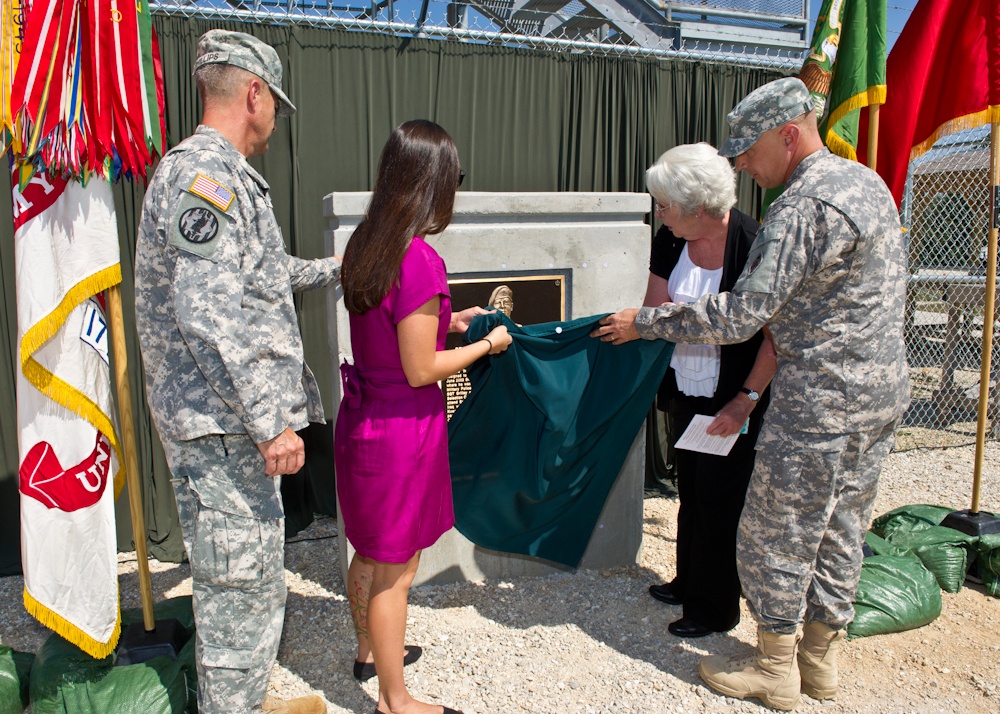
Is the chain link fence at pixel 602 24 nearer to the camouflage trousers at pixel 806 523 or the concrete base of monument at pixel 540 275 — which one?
the concrete base of monument at pixel 540 275

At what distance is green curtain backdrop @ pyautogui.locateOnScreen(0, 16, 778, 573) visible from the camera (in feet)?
13.1

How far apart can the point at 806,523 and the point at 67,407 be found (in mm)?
2554

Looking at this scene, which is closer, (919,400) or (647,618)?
(647,618)

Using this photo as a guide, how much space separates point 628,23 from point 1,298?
4092 millimetres

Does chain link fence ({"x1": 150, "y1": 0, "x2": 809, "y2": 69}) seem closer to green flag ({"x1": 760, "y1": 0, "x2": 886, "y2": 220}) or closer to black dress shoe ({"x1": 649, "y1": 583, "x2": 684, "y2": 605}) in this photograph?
green flag ({"x1": 760, "y1": 0, "x2": 886, "y2": 220})

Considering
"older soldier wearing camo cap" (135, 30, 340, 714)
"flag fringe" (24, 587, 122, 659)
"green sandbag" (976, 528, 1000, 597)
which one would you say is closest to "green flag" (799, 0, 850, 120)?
"green sandbag" (976, 528, 1000, 597)

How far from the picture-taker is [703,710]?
110 inches

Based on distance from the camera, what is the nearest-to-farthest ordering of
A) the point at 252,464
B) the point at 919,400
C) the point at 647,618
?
the point at 252,464, the point at 647,618, the point at 919,400

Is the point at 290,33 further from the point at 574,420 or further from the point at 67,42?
the point at 574,420

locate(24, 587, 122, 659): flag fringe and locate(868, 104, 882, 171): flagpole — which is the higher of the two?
locate(868, 104, 882, 171): flagpole

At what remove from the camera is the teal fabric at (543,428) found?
10.2ft

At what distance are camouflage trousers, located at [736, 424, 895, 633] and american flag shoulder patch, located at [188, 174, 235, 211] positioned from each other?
1.89 meters

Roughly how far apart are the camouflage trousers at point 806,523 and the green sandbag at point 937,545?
4.30 ft

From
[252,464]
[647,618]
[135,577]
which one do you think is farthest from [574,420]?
[135,577]
